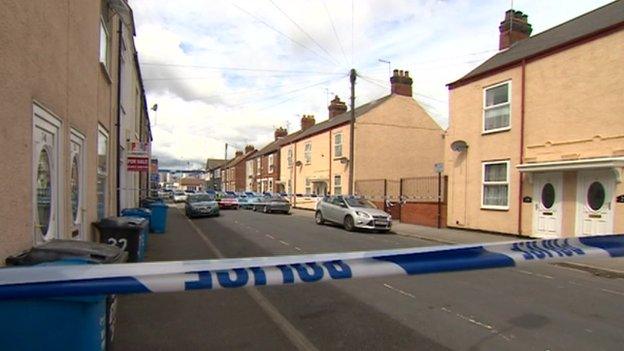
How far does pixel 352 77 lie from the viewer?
26.6 metres

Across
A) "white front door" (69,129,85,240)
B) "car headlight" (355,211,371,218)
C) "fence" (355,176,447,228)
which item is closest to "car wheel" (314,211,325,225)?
"car headlight" (355,211,371,218)

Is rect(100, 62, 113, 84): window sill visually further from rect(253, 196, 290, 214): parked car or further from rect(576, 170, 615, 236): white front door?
rect(253, 196, 290, 214): parked car

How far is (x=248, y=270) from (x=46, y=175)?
14.8 ft

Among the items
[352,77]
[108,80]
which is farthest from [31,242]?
[352,77]

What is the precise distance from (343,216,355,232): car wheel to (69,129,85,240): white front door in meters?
12.7

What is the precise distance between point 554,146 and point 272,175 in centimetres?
3999

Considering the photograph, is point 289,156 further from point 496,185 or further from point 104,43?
point 104,43

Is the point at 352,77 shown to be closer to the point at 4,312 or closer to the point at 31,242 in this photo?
the point at 31,242

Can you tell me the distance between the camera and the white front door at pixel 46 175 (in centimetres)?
535

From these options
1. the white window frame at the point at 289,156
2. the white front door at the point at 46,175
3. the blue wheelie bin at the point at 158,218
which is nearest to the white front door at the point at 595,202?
the white front door at the point at 46,175

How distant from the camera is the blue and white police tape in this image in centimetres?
257

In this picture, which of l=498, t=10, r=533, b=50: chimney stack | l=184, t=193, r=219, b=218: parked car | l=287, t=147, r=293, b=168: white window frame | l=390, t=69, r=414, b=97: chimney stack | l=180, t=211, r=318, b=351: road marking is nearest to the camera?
l=180, t=211, r=318, b=351: road marking

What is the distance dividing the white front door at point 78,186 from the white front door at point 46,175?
1.34 metres

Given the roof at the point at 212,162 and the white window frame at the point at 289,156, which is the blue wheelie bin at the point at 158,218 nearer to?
the white window frame at the point at 289,156
